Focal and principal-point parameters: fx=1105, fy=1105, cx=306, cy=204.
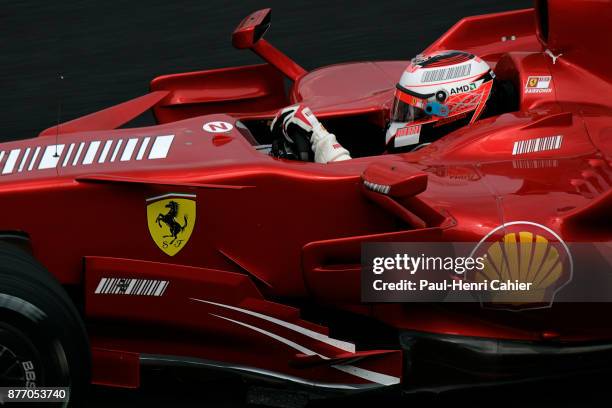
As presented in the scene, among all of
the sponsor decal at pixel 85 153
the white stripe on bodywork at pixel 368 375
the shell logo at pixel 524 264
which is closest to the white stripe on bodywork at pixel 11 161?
the sponsor decal at pixel 85 153

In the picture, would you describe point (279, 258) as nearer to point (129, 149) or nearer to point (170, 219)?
point (170, 219)

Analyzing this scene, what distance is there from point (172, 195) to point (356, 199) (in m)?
0.71

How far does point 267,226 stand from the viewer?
14.0 ft

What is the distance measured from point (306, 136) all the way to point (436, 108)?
0.59 metres

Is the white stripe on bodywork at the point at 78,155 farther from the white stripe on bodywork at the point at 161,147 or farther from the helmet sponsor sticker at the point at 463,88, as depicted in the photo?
the helmet sponsor sticker at the point at 463,88

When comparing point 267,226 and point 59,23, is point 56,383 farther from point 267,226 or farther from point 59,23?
point 59,23

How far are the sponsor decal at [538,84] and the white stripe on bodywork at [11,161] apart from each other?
7.33 feet

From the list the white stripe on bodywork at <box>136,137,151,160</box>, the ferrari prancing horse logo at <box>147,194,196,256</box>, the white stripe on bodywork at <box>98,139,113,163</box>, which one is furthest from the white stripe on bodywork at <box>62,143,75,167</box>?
the ferrari prancing horse logo at <box>147,194,196,256</box>

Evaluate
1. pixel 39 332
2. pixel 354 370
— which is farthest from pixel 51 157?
pixel 354 370

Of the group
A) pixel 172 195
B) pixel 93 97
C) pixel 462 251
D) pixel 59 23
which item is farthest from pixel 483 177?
pixel 59 23

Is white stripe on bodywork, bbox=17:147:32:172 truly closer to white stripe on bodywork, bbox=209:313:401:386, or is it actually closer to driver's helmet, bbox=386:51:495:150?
white stripe on bodywork, bbox=209:313:401:386

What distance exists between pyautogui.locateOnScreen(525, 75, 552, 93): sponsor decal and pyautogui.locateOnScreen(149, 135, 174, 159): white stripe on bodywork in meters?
1.61

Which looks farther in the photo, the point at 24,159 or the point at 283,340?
the point at 24,159

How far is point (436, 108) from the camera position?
488cm
